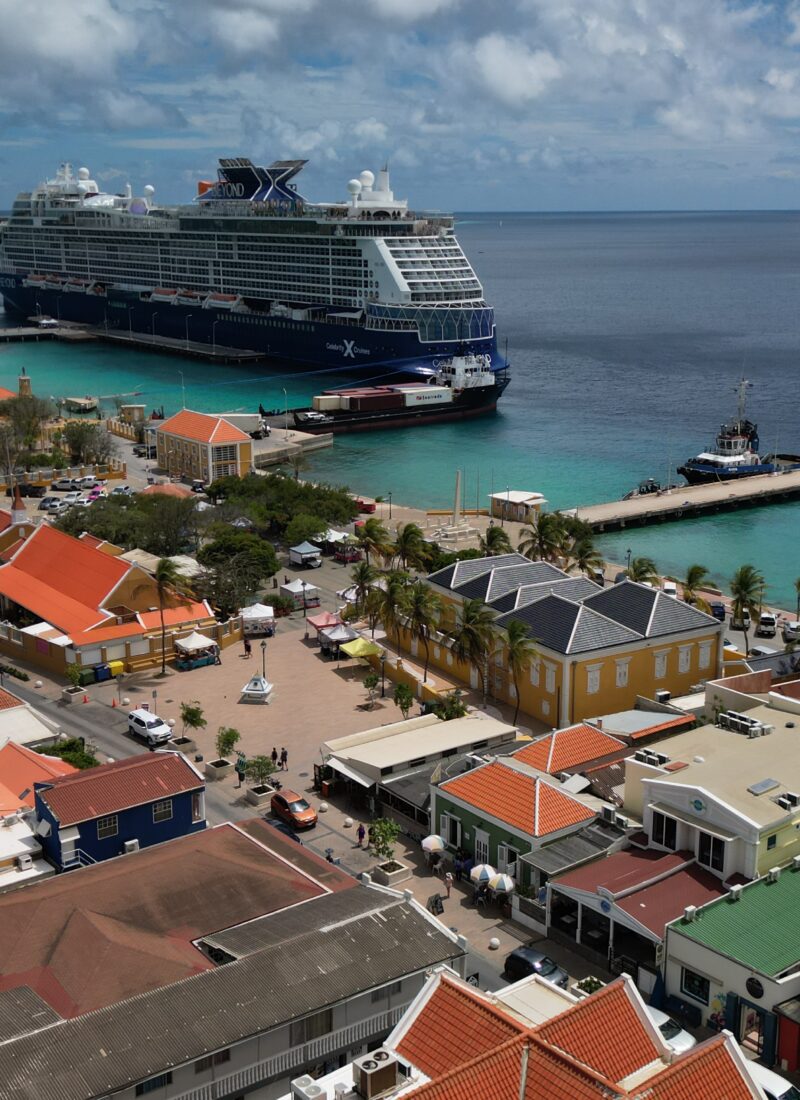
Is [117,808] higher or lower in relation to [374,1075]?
lower

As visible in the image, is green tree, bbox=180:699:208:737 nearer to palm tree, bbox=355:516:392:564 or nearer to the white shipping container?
palm tree, bbox=355:516:392:564

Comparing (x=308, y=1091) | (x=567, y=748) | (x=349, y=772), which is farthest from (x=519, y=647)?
(x=308, y=1091)

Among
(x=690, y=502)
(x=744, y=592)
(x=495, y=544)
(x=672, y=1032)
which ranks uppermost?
(x=495, y=544)

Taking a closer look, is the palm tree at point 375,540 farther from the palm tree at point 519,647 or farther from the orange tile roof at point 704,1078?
the orange tile roof at point 704,1078

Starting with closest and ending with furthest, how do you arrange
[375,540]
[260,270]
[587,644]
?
[587,644], [375,540], [260,270]

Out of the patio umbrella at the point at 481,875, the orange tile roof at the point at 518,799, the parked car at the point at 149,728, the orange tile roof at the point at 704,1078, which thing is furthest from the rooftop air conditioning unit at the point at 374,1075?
the parked car at the point at 149,728

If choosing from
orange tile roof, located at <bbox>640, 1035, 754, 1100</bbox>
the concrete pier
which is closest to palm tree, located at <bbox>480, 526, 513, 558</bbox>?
the concrete pier

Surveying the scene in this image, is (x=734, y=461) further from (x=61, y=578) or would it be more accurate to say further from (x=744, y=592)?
(x=61, y=578)
